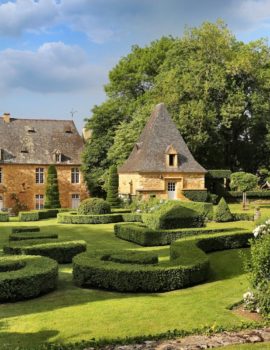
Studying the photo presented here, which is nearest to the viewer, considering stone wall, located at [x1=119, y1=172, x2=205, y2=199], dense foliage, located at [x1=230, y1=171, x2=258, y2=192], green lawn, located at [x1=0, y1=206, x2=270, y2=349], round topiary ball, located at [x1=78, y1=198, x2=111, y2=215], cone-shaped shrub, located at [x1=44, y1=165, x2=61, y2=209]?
green lawn, located at [x1=0, y1=206, x2=270, y2=349]

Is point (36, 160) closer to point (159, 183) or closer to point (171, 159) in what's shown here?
point (159, 183)

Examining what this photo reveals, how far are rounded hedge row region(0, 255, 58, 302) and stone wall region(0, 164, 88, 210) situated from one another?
37226 millimetres

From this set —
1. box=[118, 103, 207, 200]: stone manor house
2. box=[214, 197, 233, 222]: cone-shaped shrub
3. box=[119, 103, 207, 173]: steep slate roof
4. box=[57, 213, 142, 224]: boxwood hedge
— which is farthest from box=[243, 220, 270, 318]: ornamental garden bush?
box=[119, 103, 207, 173]: steep slate roof

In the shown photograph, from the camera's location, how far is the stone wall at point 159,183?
131 feet

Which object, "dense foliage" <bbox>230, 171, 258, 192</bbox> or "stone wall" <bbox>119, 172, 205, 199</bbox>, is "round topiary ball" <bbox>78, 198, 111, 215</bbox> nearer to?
"stone wall" <bbox>119, 172, 205, 199</bbox>

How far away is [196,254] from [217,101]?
109 ft

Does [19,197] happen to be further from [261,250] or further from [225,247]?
[261,250]

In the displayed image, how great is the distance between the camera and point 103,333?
9.34 metres

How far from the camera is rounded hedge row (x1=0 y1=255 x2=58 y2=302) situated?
1202 centimetres

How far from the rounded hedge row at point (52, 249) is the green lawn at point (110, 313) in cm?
253

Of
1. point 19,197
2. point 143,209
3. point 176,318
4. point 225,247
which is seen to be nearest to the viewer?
point 176,318

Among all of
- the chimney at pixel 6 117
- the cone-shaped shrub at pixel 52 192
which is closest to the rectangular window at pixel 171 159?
the cone-shaped shrub at pixel 52 192

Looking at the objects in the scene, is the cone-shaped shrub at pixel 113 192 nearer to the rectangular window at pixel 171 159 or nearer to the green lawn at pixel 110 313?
the rectangular window at pixel 171 159

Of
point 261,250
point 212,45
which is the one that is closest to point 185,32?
point 212,45
